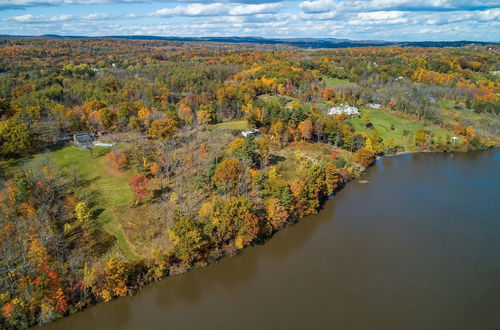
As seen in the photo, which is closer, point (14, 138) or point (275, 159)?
point (14, 138)

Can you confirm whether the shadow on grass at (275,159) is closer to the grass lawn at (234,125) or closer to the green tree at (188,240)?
the grass lawn at (234,125)

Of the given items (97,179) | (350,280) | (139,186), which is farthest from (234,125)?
(350,280)

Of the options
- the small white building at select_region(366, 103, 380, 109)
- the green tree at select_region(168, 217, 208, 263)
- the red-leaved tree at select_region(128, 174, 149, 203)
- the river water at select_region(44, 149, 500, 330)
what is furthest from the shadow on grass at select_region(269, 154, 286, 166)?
the small white building at select_region(366, 103, 380, 109)

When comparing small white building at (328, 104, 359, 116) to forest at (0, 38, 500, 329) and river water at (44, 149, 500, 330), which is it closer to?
forest at (0, 38, 500, 329)

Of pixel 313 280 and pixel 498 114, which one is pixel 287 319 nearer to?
pixel 313 280

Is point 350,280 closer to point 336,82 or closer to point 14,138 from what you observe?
point 14,138

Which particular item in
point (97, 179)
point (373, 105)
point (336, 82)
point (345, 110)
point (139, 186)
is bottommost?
point (97, 179)

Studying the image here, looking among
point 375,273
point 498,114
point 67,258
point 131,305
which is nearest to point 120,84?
point 67,258
